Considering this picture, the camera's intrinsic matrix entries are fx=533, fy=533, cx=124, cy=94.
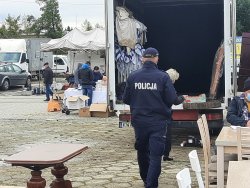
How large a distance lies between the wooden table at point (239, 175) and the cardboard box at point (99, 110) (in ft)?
33.9

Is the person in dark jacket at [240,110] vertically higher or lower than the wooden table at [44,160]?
higher

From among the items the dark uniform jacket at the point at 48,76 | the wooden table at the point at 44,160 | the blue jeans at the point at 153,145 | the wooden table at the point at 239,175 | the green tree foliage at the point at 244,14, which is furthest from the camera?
the green tree foliage at the point at 244,14

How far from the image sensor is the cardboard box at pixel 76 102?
50.3 feet

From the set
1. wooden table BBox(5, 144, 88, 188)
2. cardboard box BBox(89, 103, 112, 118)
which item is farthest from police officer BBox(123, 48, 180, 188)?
cardboard box BBox(89, 103, 112, 118)

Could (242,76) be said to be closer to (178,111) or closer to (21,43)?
(178,111)

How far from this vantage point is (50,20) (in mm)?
49125

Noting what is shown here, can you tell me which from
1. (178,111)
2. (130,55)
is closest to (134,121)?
(178,111)

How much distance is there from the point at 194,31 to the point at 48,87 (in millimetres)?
9696

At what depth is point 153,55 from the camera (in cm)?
624

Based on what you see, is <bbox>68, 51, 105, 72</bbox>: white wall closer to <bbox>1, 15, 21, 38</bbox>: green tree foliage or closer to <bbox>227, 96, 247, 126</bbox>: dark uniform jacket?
<bbox>227, 96, 247, 126</bbox>: dark uniform jacket

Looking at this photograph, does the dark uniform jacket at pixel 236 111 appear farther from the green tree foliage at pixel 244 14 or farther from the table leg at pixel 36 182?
the green tree foliage at pixel 244 14

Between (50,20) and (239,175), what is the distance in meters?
46.6

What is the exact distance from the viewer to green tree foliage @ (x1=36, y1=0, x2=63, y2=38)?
48.8m

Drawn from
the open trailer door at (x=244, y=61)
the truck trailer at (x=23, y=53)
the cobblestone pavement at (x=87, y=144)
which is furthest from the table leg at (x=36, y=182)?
the truck trailer at (x=23, y=53)
